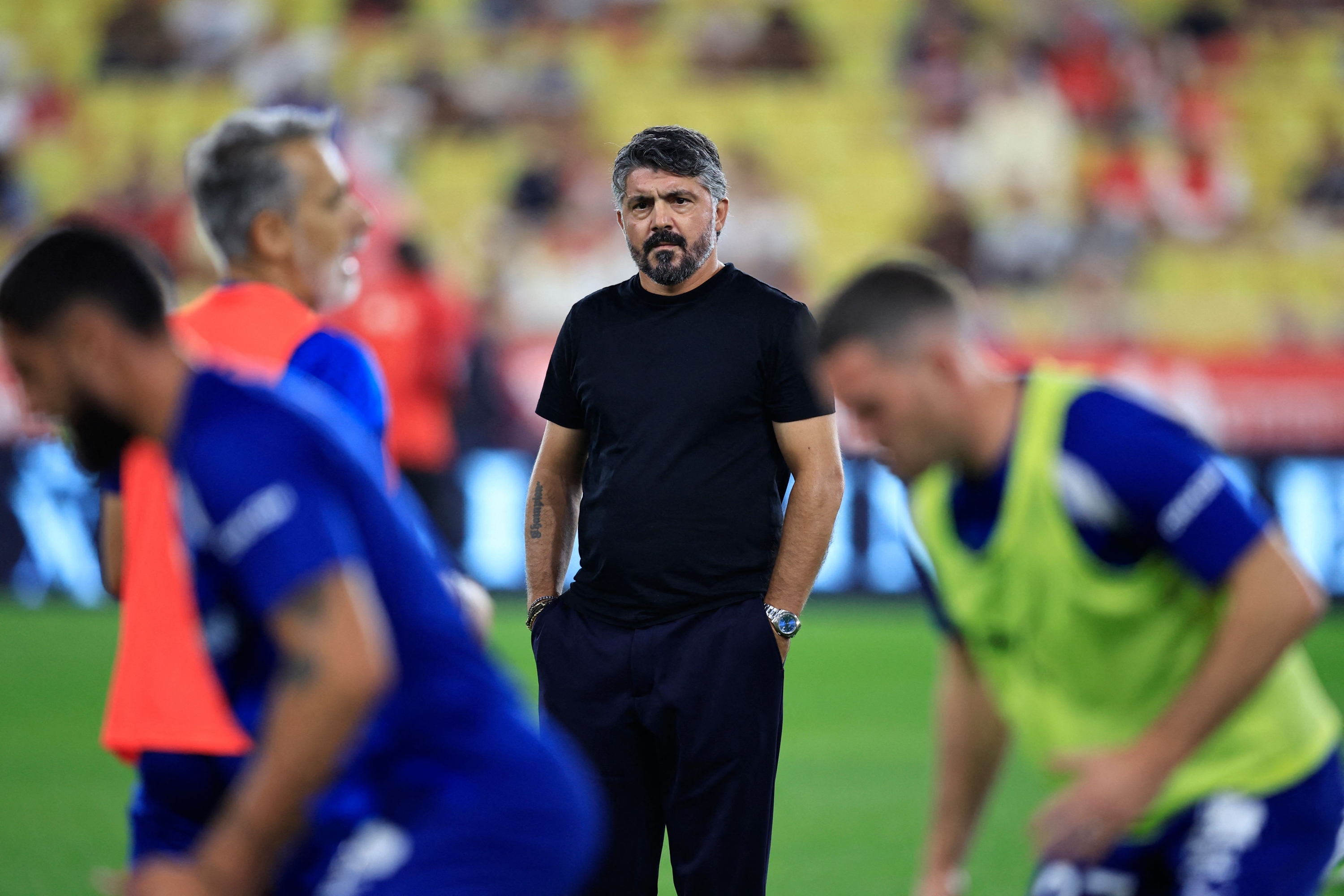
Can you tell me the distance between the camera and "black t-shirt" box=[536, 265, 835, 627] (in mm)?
4172

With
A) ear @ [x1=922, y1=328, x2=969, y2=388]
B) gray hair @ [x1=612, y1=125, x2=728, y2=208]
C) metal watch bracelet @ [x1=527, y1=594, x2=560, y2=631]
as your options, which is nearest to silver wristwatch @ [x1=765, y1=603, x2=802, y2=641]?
metal watch bracelet @ [x1=527, y1=594, x2=560, y2=631]

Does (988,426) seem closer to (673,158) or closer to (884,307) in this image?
(884,307)

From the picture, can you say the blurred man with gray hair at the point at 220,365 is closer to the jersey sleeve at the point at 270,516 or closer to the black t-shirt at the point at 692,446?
the jersey sleeve at the point at 270,516

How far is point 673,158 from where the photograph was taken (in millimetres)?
4238

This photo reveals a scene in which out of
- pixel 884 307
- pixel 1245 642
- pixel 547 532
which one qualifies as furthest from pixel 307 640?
pixel 547 532

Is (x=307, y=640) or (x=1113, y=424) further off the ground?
(x=1113, y=424)

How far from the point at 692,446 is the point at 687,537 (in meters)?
0.25

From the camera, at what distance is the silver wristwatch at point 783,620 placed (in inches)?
162

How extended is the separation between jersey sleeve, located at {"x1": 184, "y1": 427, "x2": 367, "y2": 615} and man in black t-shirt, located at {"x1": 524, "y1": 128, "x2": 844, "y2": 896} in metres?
1.97

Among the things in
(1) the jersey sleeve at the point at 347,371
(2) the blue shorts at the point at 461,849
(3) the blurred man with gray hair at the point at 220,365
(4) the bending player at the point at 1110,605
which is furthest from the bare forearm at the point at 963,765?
(1) the jersey sleeve at the point at 347,371

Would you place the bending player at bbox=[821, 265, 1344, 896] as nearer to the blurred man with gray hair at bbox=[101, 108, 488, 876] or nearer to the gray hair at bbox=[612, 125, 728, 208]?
the blurred man with gray hair at bbox=[101, 108, 488, 876]

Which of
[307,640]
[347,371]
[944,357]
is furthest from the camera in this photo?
[347,371]

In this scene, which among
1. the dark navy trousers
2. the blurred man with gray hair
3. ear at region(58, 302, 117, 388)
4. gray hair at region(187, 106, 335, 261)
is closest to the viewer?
ear at region(58, 302, 117, 388)

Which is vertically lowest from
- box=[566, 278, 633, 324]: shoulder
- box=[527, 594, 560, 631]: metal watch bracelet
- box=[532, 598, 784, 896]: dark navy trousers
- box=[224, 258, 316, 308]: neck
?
box=[532, 598, 784, 896]: dark navy trousers
